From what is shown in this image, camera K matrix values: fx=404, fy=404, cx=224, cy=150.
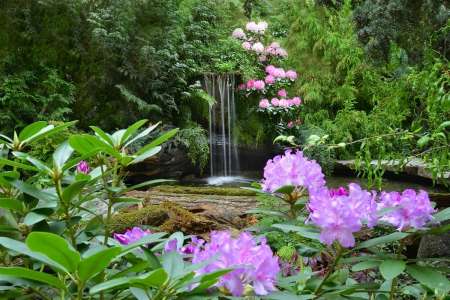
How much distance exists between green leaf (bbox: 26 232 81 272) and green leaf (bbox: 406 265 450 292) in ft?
1.52

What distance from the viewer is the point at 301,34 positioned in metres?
6.99

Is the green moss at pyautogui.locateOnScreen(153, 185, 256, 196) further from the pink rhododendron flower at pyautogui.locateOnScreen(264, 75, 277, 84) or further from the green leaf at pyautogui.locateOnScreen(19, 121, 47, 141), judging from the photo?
the green leaf at pyautogui.locateOnScreen(19, 121, 47, 141)

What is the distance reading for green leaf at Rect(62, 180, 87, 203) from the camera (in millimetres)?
562

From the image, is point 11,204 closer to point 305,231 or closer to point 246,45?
point 305,231

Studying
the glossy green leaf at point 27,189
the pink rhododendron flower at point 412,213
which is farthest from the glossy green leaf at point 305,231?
the glossy green leaf at point 27,189

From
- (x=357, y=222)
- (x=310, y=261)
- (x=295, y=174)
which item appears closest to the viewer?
(x=357, y=222)

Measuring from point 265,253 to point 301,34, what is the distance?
22.8ft

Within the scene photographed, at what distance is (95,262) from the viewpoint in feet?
1.36

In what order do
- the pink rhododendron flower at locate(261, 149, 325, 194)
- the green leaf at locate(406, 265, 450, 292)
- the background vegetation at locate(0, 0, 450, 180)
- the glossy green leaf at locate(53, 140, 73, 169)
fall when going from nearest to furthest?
the green leaf at locate(406, 265, 450, 292) < the glossy green leaf at locate(53, 140, 73, 169) < the pink rhododendron flower at locate(261, 149, 325, 194) < the background vegetation at locate(0, 0, 450, 180)

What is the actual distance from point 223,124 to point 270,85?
919mm

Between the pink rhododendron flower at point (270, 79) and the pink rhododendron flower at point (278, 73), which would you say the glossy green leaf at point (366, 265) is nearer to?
the pink rhododendron flower at point (270, 79)

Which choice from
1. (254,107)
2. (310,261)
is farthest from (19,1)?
(310,261)

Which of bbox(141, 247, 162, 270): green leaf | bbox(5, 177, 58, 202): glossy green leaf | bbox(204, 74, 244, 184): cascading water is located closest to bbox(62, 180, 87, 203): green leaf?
bbox(5, 177, 58, 202): glossy green leaf

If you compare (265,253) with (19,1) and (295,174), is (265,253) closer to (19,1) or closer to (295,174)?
(295,174)
